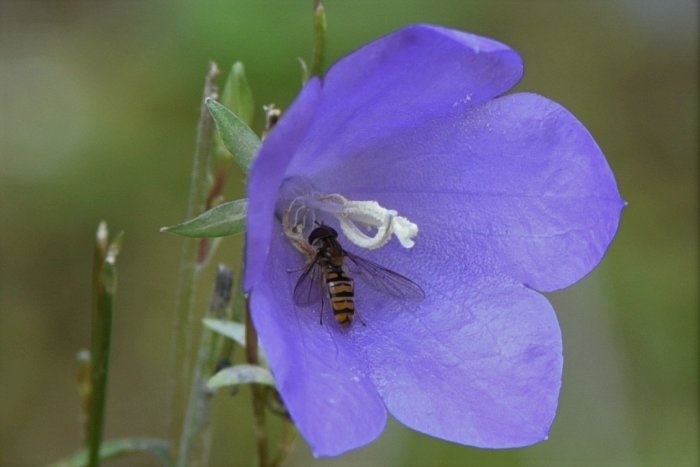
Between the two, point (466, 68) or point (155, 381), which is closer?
point (466, 68)

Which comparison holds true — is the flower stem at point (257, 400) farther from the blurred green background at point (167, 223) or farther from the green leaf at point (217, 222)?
the blurred green background at point (167, 223)

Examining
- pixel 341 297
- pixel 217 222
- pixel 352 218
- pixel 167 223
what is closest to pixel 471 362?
pixel 341 297

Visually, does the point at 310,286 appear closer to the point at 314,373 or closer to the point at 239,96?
the point at 314,373

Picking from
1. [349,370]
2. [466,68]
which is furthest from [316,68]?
[349,370]

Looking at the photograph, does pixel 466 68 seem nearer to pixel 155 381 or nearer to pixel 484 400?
pixel 484 400

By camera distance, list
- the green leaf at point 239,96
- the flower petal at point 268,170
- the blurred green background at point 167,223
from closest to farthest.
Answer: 1. the flower petal at point 268,170
2. the green leaf at point 239,96
3. the blurred green background at point 167,223

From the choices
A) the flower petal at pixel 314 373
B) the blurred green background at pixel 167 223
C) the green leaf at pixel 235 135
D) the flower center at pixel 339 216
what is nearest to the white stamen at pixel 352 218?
the flower center at pixel 339 216
